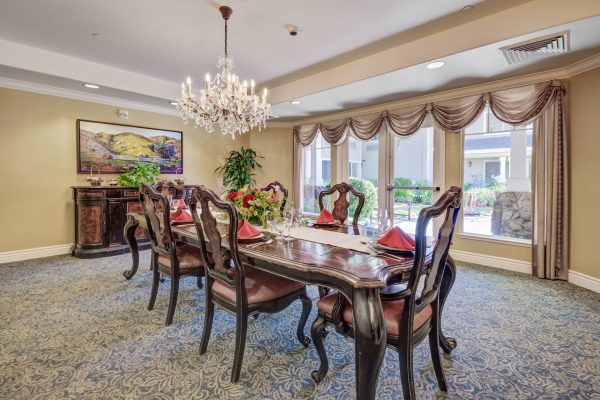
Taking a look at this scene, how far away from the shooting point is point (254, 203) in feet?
7.76

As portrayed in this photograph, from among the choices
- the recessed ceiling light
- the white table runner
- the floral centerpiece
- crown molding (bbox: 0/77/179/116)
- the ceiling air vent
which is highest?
crown molding (bbox: 0/77/179/116)

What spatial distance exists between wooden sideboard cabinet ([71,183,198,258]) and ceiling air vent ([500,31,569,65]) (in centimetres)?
417

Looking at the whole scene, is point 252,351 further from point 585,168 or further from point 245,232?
point 585,168

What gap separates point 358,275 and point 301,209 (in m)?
1.80

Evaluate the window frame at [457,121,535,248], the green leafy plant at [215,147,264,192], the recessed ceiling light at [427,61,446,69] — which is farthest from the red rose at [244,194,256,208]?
the green leafy plant at [215,147,264,192]

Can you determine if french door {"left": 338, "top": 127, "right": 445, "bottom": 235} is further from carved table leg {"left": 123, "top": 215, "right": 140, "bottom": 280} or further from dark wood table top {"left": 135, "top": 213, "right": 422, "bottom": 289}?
carved table leg {"left": 123, "top": 215, "right": 140, "bottom": 280}

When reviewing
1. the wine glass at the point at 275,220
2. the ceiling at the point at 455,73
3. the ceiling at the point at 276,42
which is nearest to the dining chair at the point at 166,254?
the wine glass at the point at 275,220

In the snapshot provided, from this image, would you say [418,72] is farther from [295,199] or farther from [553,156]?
[295,199]

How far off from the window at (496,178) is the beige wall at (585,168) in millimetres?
445

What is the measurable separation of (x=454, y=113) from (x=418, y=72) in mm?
977

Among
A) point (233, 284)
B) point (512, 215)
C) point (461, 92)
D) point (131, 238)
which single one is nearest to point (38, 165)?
point (131, 238)

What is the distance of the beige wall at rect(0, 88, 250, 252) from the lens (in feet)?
13.1

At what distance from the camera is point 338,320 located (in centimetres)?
156

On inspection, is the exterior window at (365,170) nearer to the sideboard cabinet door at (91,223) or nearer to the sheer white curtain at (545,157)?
the sheer white curtain at (545,157)
